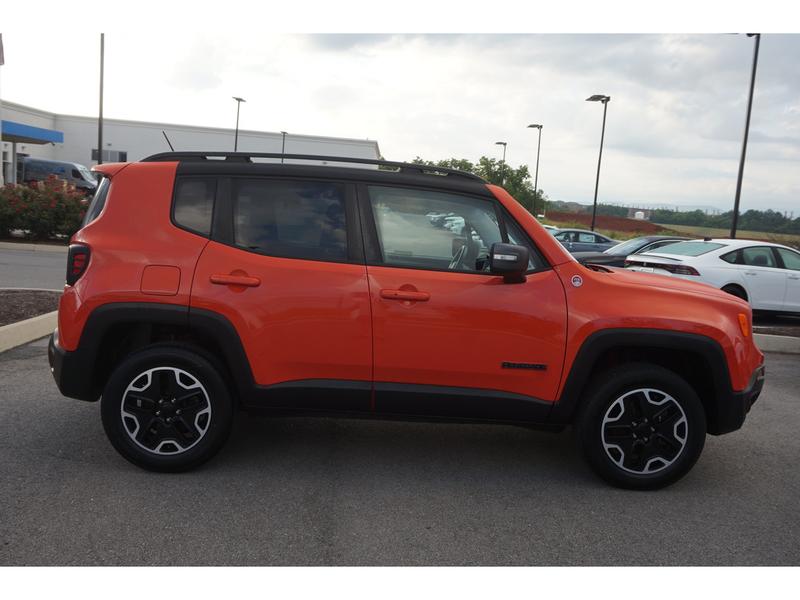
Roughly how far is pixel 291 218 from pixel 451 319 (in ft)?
3.70

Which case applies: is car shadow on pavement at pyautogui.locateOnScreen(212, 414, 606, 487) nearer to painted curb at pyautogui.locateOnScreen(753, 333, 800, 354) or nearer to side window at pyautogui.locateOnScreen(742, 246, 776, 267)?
painted curb at pyautogui.locateOnScreen(753, 333, 800, 354)

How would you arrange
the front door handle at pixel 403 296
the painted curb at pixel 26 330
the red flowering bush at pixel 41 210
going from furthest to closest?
1. the red flowering bush at pixel 41 210
2. the painted curb at pixel 26 330
3. the front door handle at pixel 403 296

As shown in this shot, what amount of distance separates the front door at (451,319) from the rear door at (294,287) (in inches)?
4.8

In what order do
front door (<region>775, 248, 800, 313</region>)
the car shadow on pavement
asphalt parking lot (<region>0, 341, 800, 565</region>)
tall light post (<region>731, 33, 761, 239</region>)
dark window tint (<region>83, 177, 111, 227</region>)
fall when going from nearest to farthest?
asphalt parking lot (<region>0, 341, 800, 565</region>)
dark window tint (<region>83, 177, 111, 227</region>)
the car shadow on pavement
front door (<region>775, 248, 800, 313</region>)
tall light post (<region>731, 33, 761, 239</region>)

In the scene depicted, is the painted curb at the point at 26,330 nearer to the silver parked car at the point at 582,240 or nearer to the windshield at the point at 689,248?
the windshield at the point at 689,248

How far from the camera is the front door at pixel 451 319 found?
4031mm

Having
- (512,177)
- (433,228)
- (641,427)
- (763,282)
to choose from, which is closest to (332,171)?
(433,228)

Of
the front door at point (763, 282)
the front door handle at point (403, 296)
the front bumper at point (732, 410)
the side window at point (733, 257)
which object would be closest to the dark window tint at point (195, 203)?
the front door handle at point (403, 296)

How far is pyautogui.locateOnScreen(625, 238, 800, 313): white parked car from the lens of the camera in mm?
11133

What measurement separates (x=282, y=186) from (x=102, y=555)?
7.28ft

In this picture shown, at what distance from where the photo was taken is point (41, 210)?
61.4ft

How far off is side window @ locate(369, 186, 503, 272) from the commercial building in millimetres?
49834

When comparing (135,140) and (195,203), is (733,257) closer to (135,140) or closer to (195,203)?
(195,203)

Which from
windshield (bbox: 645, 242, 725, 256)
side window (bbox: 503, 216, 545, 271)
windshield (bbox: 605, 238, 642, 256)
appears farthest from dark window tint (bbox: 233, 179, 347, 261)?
windshield (bbox: 605, 238, 642, 256)
